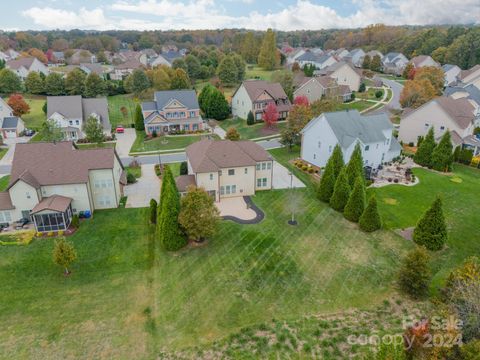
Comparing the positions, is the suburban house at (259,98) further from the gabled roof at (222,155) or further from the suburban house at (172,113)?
the gabled roof at (222,155)

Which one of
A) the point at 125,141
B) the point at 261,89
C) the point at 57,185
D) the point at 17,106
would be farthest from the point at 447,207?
the point at 17,106

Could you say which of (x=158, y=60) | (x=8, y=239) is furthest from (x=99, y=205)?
(x=158, y=60)

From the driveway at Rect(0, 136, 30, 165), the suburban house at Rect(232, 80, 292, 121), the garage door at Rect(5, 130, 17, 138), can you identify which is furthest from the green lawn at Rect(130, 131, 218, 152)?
the garage door at Rect(5, 130, 17, 138)

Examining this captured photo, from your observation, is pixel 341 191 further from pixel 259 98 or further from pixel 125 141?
pixel 125 141

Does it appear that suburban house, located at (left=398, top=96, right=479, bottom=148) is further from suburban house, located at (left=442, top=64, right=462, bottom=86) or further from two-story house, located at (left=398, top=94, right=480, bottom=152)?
suburban house, located at (left=442, top=64, right=462, bottom=86)

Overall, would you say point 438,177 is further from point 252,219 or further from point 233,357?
point 233,357
